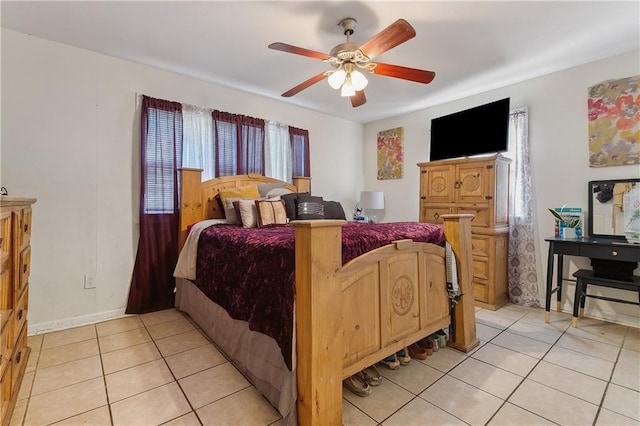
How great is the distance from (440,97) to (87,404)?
4.36 metres

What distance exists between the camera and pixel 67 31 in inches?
91.1

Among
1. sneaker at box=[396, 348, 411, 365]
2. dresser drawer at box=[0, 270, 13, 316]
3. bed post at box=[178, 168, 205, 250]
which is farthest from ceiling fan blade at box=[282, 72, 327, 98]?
dresser drawer at box=[0, 270, 13, 316]

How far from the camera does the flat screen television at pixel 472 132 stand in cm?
312

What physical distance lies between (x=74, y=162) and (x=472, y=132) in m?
4.07

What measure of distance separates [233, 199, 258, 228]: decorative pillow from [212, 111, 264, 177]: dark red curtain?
2.64 ft

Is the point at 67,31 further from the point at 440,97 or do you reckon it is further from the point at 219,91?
the point at 440,97

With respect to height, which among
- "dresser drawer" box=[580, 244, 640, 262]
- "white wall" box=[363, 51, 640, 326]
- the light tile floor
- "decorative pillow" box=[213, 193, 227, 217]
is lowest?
the light tile floor

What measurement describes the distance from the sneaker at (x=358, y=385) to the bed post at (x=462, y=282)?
87 cm

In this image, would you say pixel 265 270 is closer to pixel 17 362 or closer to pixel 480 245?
pixel 17 362

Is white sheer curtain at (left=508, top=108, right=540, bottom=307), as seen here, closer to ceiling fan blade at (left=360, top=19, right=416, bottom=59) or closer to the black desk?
the black desk

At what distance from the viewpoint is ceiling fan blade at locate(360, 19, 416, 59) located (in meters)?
1.64

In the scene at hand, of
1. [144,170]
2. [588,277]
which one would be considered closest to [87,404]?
[144,170]

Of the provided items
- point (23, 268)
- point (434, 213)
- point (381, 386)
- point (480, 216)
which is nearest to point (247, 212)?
point (23, 268)

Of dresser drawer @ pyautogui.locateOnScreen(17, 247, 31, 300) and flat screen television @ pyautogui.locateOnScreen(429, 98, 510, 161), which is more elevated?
flat screen television @ pyautogui.locateOnScreen(429, 98, 510, 161)
